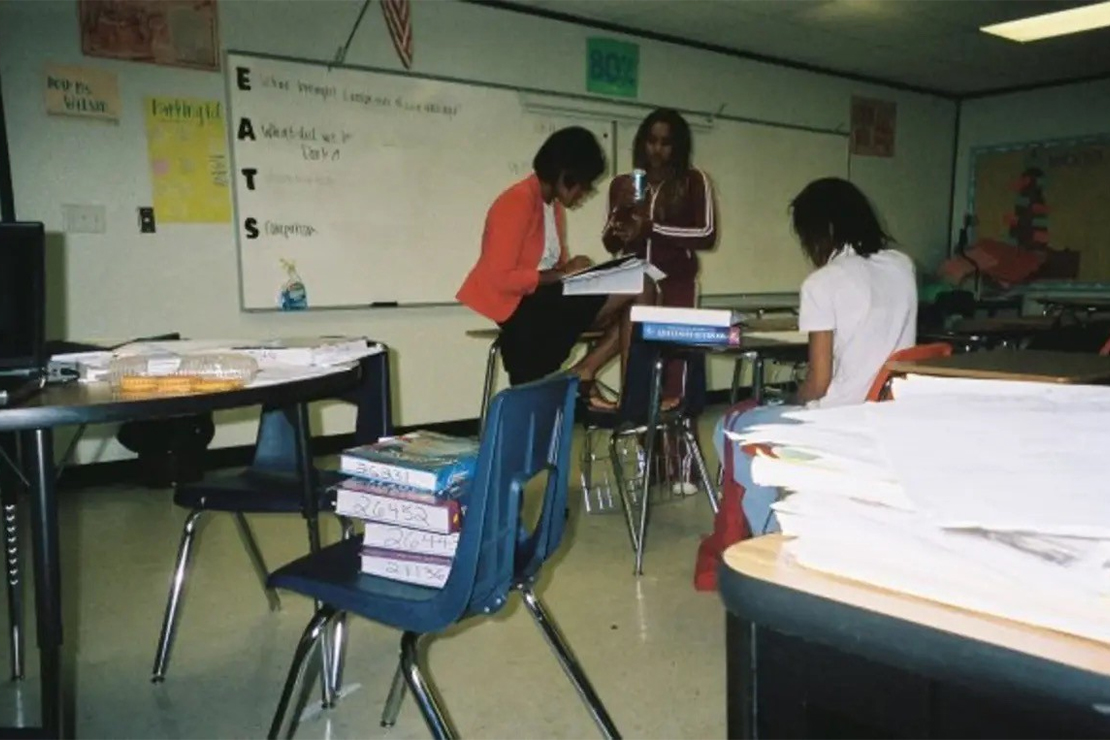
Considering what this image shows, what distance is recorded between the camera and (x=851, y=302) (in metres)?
2.12

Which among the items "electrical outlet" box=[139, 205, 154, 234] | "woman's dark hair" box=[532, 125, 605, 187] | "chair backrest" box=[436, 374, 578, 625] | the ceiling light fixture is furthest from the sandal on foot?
the ceiling light fixture

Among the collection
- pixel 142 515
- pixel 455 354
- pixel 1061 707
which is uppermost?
pixel 1061 707

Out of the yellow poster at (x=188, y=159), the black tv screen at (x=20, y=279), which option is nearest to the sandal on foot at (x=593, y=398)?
the black tv screen at (x=20, y=279)

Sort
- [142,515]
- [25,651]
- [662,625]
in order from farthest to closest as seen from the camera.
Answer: [142,515] < [662,625] < [25,651]

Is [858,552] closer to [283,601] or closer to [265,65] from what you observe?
[283,601]

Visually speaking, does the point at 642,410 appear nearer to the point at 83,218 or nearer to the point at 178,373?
the point at 178,373

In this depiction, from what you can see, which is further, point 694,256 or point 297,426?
point 694,256

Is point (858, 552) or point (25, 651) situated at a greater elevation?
point (858, 552)

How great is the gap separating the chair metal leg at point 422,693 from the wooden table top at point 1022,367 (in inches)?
33.0

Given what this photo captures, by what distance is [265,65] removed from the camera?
148 inches

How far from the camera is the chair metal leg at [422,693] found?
44.8 inches

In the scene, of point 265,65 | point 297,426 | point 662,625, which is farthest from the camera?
point 265,65

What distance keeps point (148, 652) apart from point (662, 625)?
50.0 inches

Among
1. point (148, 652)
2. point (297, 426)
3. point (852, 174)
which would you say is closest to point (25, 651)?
point (148, 652)
